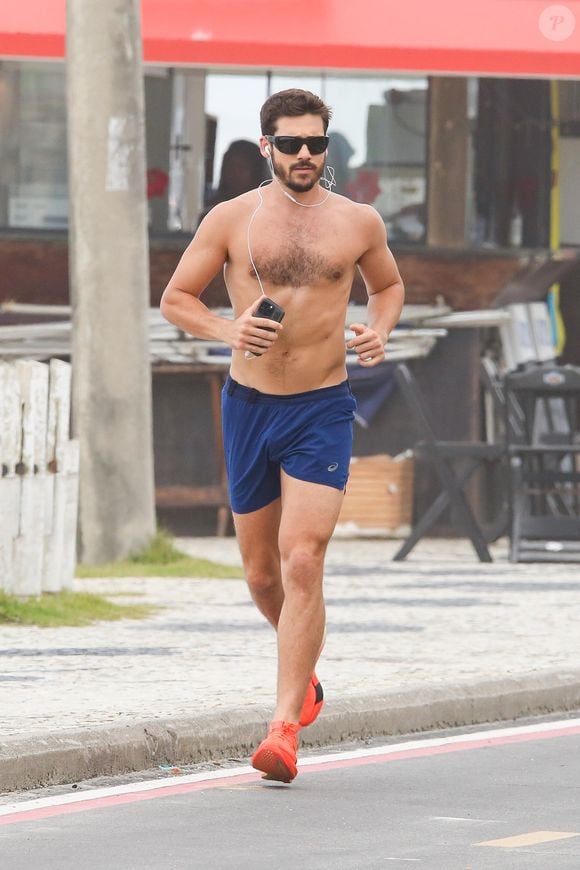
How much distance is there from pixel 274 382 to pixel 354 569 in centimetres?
847

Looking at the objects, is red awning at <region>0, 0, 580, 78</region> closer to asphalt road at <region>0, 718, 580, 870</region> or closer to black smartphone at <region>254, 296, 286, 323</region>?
asphalt road at <region>0, 718, 580, 870</region>

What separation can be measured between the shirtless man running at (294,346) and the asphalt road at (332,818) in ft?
1.29

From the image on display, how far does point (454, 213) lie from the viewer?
1981 centimetres

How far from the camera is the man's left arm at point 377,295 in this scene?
769 cm

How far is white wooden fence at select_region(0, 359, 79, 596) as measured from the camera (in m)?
12.0

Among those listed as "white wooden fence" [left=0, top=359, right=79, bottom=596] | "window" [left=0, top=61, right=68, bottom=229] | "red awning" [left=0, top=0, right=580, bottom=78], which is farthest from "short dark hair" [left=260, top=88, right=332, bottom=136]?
"window" [left=0, top=61, right=68, bottom=229]

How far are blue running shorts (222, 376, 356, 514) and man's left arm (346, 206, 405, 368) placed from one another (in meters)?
0.20

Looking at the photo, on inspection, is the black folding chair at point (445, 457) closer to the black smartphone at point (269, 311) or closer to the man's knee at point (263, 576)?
the man's knee at point (263, 576)

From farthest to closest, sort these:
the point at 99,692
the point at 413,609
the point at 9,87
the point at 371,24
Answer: the point at 9,87
the point at 371,24
the point at 413,609
the point at 99,692

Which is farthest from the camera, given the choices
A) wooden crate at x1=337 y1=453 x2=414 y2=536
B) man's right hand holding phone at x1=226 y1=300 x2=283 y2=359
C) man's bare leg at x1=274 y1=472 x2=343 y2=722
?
wooden crate at x1=337 y1=453 x2=414 y2=536

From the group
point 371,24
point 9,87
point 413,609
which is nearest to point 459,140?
point 371,24

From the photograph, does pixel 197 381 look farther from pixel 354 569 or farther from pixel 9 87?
pixel 354 569

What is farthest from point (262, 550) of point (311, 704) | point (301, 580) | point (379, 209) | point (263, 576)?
point (379, 209)

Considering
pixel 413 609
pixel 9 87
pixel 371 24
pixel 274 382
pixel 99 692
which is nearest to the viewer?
pixel 274 382
